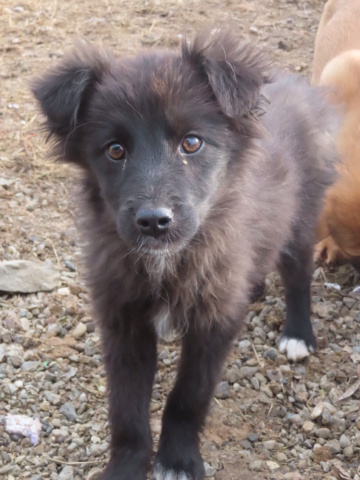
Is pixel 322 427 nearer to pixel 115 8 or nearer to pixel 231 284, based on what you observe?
pixel 231 284

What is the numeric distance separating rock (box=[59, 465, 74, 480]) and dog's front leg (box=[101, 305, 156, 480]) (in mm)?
246

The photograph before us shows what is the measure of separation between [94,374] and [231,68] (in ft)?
6.48

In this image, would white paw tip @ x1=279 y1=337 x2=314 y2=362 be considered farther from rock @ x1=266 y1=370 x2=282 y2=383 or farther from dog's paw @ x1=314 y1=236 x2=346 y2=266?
dog's paw @ x1=314 y1=236 x2=346 y2=266

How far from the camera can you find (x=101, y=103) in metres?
3.40

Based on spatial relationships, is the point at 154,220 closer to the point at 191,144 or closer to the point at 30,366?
the point at 191,144

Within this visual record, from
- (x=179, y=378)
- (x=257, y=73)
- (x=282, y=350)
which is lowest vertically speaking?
(x=282, y=350)

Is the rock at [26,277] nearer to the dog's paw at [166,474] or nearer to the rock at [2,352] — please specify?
the rock at [2,352]

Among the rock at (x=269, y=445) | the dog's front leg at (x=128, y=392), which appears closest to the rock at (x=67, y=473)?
the dog's front leg at (x=128, y=392)

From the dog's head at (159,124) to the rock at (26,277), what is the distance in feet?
5.11

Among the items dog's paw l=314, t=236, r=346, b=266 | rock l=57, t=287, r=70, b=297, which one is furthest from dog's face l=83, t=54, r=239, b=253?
dog's paw l=314, t=236, r=346, b=266

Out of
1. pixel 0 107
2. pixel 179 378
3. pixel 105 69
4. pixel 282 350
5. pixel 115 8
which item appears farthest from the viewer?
pixel 115 8

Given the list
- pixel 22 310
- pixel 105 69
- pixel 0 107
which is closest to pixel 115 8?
pixel 0 107

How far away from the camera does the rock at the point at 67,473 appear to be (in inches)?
150

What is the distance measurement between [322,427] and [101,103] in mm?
2082
